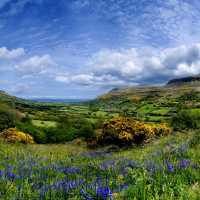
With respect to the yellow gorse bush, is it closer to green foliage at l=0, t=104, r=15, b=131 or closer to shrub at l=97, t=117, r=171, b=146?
shrub at l=97, t=117, r=171, b=146

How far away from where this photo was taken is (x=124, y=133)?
20734 mm

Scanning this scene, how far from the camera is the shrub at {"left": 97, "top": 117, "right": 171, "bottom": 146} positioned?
20.7 meters

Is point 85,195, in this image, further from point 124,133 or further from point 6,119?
point 6,119

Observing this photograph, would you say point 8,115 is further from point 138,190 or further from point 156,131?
point 138,190

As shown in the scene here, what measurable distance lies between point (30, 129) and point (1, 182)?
5855 centimetres

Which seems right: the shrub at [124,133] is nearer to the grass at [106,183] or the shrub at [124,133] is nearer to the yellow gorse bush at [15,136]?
the yellow gorse bush at [15,136]

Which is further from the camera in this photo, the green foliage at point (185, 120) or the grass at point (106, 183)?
the green foliage at point (185, 120)

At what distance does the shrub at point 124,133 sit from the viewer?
20.7 meters

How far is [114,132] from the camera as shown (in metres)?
21.5

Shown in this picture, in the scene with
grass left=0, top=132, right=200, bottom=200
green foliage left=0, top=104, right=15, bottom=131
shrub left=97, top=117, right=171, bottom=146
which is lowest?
green foliage left=0, top=104, right=15, bottom=131

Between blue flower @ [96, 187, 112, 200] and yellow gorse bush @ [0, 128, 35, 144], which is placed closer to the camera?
blue flower @ [96, 187, 112, 200]

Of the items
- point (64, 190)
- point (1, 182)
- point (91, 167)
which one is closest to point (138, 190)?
point (64, 190)

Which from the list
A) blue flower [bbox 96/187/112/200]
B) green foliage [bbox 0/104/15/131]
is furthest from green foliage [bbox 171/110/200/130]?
green foliage [bbox 0/104/15/131]

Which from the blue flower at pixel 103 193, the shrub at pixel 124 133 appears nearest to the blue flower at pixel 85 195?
the blue flower at pixel 103 193
